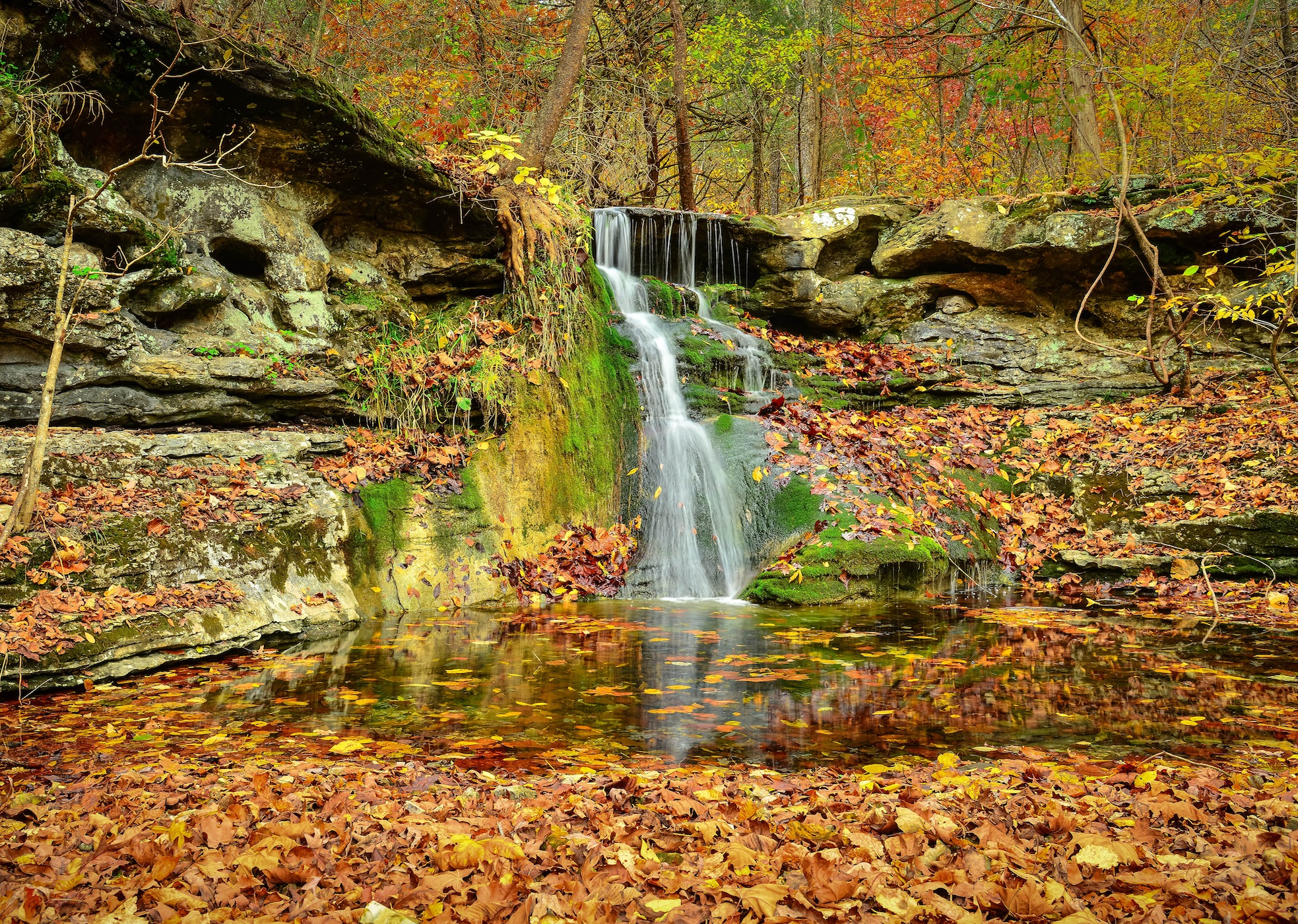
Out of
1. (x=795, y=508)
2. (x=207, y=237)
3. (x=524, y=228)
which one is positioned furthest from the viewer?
(x=524, y=228)

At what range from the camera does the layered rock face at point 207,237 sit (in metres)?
6.45

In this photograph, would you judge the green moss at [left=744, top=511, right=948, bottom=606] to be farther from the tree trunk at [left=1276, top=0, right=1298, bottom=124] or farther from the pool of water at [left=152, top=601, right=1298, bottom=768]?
the tree trunk at [left=1276, top=0, right=1298, bottom=124]

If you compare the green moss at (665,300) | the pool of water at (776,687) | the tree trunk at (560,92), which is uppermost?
the tree trunk at (560,92)

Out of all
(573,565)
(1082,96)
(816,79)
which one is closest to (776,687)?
(573,565)

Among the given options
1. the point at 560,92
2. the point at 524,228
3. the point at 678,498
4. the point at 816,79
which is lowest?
the point at 678,498

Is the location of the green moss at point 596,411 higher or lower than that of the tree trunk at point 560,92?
lower

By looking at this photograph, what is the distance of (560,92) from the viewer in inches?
403

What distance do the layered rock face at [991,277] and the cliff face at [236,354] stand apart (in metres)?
4.95

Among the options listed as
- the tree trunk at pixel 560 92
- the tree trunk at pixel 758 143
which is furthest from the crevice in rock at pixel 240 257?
the tree trunk at pixel 758 143

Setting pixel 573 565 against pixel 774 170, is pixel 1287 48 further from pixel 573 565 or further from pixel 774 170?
pixel 573 565

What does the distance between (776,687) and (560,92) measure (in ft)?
27.2

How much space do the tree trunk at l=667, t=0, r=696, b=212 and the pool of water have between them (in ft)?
30.3

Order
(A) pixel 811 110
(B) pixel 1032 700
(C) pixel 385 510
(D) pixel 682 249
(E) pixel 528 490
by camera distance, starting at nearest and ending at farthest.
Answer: (B) pixel 1032 700, (C) pixel 385 510, (E) pixel 528 490, (D) pixel 682 249, (A) pixel 811 110

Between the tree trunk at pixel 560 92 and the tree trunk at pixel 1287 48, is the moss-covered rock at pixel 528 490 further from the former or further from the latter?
the tree trunk at pixel 1287 48
